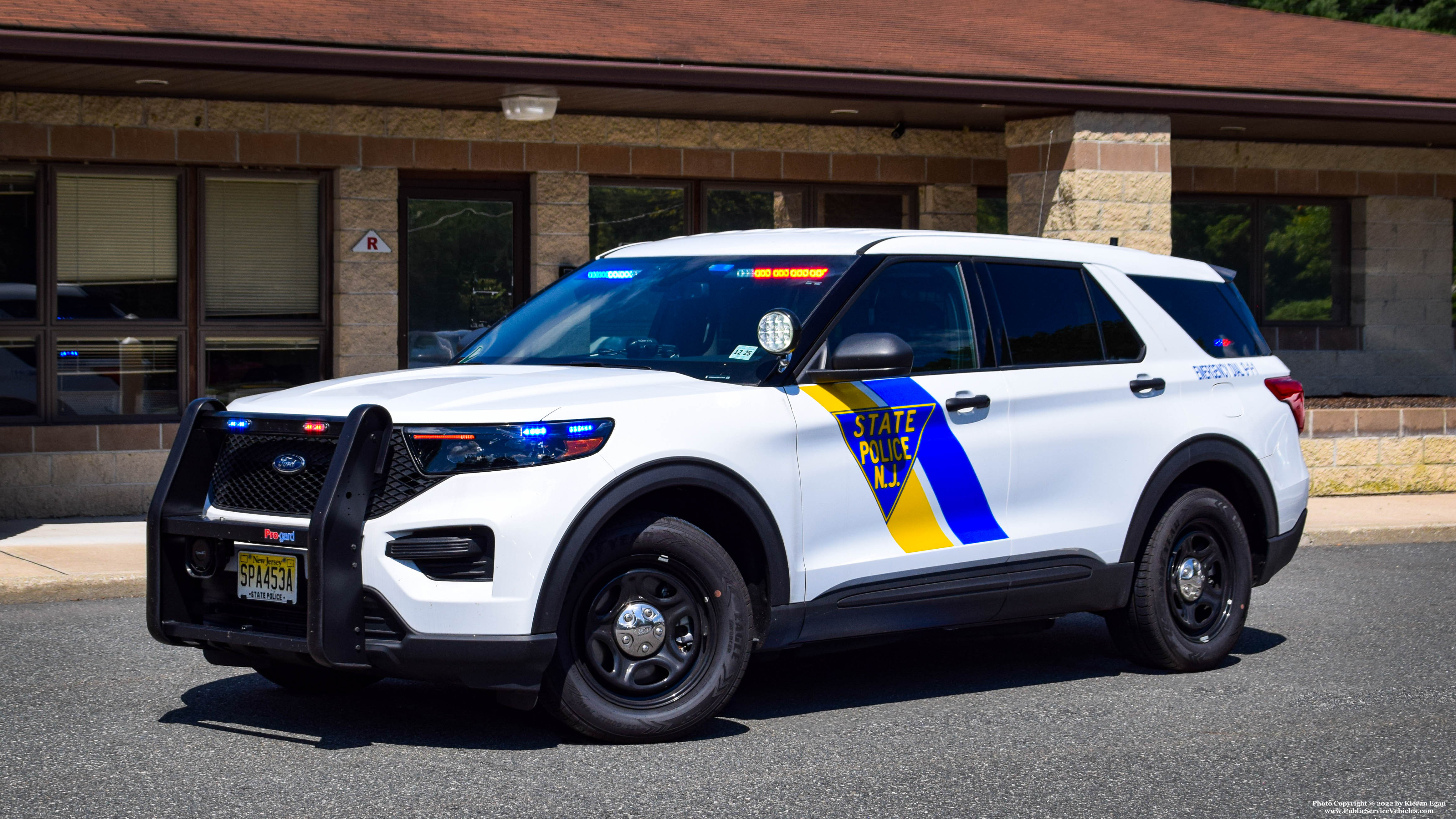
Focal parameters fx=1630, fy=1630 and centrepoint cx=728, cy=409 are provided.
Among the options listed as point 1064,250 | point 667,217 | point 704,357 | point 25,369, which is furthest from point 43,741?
point 667,217

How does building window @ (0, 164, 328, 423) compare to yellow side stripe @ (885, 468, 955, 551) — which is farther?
building window @ (0, 164, 328, 423)

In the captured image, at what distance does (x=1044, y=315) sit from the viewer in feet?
24.0

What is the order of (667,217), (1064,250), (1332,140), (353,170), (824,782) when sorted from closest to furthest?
1. (824,782)
2. (1064,250)
3. (353,170)
4. (667,217)
5. (1332,140)

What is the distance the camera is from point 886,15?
16141 mm

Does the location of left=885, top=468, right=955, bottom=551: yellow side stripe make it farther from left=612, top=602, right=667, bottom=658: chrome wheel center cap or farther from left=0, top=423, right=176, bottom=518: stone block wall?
left=0, top=423, right=176, bottom=518: stone block wall

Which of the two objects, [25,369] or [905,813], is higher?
[25,369]

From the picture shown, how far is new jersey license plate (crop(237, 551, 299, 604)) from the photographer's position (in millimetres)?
5727

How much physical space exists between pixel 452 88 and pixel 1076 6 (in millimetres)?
8416

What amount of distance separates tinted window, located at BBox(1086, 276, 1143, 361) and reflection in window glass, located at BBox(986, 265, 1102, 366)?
5 centimetres

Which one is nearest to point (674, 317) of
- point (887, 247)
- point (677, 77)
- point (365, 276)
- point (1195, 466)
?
point (887, 247)

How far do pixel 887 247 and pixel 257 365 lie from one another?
8.42 meters

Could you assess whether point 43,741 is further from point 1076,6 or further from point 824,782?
point 1076,6

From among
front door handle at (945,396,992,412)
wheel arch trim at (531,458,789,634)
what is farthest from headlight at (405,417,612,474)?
front door handle at (945,396,992,412)

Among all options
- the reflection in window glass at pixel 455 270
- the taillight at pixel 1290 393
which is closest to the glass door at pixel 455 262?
the reflection in window glass at pixel 455 270
